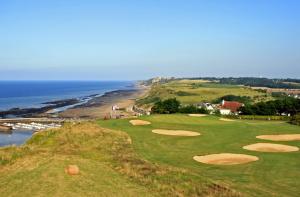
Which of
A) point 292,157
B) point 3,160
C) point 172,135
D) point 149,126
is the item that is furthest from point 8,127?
point 292,157

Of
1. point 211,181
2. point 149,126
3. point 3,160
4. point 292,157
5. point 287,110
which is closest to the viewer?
point 211,181

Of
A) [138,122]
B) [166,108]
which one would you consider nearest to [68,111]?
[166,108]

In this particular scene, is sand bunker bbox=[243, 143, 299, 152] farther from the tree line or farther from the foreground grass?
the tree line

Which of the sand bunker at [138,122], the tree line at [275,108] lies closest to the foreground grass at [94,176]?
the sand bunker at [138,122]

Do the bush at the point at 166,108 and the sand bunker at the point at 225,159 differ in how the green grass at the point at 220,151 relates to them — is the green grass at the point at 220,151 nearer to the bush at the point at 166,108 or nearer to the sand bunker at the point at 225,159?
the sand bunker at the point at 225,159

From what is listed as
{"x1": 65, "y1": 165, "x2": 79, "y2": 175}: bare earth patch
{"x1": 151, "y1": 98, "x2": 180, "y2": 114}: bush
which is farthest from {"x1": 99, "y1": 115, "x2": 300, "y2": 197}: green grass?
{"x1": 151, "y1": 98, "x2": 180, "y2": 114}: bush

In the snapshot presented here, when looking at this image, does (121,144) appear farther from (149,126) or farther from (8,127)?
(8,127)

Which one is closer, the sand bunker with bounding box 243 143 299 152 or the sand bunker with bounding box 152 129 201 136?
the sand bunker with bounding box 243 143 299 152
